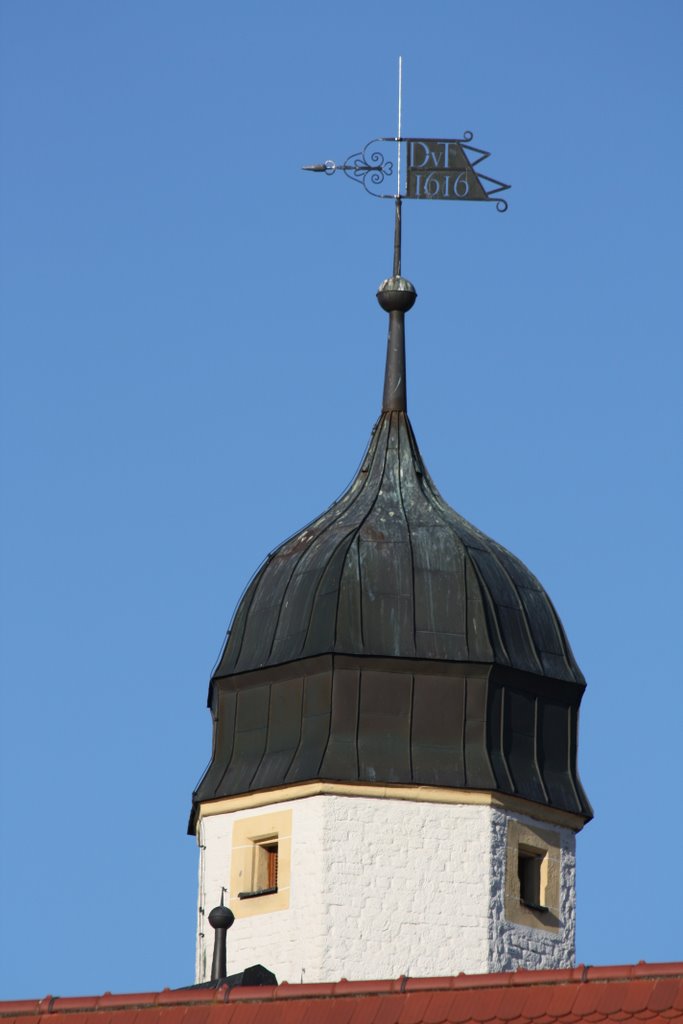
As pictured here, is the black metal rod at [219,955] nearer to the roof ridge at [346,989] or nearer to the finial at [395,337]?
the roof ridge at [346,989]

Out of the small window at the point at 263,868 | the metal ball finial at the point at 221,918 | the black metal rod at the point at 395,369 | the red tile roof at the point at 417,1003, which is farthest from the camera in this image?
the black metal rod at the point at 395,369

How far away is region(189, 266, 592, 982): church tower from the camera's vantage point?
34719 mm

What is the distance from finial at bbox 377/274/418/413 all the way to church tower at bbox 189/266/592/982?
5.83 feet

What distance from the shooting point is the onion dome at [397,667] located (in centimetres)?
3559

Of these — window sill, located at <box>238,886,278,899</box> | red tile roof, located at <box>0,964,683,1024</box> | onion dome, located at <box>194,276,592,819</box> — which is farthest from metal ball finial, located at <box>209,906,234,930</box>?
red tile roof, located at <box>0,964,683,1024</box>

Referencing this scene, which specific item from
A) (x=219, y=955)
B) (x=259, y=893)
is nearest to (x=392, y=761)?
(x=259, y=893)

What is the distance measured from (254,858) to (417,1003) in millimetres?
10929

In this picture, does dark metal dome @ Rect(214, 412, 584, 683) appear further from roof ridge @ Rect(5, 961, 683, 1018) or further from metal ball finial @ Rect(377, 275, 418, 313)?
roof ridge @ Rect(5, 961, 683, 1018)

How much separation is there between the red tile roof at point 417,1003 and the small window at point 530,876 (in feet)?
31.9

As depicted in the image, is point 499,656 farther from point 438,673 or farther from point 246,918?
point 246,918

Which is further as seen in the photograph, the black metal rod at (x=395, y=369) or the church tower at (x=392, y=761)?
the black metal rod at (x=395, y=369)

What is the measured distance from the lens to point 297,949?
34.6 meters

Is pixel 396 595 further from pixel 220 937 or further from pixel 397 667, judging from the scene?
pixel 220 937

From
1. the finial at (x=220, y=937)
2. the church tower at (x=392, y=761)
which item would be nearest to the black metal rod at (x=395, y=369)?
the church tower at (x=392, y=761)
